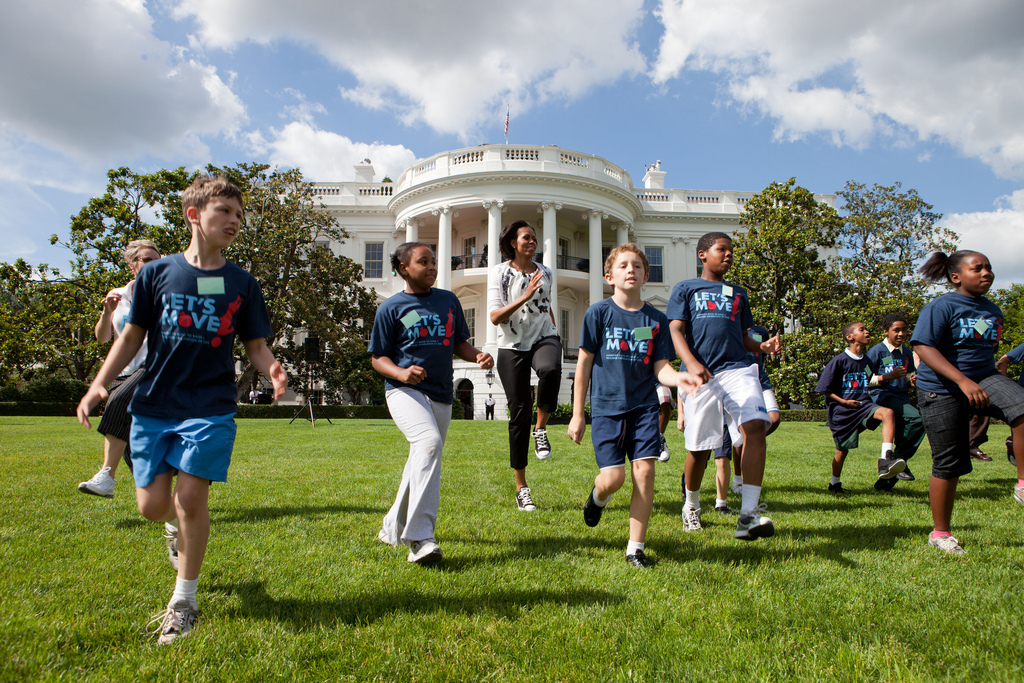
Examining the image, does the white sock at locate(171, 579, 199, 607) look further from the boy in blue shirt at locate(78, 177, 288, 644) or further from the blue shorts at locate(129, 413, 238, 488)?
the blue shorts at locate(129, 413, 238, 488)

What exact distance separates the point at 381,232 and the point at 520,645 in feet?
117

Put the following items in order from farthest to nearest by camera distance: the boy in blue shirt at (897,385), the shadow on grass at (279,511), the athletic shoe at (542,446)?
the boy in blue shirt at (897,385) < the athletic shoe at (542,446) < the shadow on grass at (279,511)

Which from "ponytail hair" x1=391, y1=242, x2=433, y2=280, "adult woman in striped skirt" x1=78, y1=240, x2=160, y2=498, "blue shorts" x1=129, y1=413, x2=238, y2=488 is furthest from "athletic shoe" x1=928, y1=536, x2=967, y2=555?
"adult woman in striped skirt" x1=78, y1=240, x2=160, y2=498

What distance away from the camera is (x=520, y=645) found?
94.7 inches

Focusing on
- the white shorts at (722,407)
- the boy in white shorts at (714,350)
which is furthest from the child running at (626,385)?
the white shorts at (722,407)

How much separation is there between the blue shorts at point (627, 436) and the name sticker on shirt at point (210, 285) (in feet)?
6.91

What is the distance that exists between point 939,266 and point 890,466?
7.49 feet

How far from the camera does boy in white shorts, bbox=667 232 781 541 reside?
414 cm

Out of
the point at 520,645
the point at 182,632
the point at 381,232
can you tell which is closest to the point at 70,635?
the point at 182,632

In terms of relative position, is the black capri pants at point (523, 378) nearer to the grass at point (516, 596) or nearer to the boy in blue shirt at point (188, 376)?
the grass at point (516, 596)

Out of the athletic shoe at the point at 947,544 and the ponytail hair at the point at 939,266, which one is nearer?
the athletic shoe at the point at 947,544

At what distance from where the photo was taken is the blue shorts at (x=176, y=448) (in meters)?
2.63

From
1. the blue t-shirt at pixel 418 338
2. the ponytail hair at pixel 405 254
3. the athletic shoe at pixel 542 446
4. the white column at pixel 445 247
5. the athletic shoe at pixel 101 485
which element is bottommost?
the athletic shoe at pixel 101 485

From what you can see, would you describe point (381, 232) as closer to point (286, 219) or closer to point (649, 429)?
point (286, 219)
